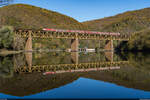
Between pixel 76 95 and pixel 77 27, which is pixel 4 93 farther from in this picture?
pixel 77 27

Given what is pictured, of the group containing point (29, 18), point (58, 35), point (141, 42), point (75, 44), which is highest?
point (29, 18)

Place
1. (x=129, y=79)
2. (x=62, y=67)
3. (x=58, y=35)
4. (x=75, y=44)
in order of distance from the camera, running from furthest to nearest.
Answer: (x=75, y=44) < (x=58, y=35) < (x=62, y=67) < (x=129, y=79)

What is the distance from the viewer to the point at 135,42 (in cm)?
8012

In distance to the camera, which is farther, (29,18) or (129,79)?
(29,18)

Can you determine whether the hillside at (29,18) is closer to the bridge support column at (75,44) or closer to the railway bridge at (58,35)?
the railway bridge at (58,35)

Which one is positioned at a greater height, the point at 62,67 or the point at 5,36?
the point at 5,36

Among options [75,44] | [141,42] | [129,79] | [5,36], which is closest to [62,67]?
[129,79]

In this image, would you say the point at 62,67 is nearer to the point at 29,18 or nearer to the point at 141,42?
the point at 141,42

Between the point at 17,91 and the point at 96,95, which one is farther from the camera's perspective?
the point at 17,91

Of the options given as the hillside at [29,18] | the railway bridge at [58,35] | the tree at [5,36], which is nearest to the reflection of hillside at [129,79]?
the tree at [5,36]

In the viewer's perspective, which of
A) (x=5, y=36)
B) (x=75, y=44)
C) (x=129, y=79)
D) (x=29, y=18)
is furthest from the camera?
(x=29, y=18)

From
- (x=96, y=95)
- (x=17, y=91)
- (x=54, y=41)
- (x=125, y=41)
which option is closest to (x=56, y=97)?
(x=96, y=95)

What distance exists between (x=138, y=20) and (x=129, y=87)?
7501 inches

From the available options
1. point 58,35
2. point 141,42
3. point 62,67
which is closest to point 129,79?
point 62,67
